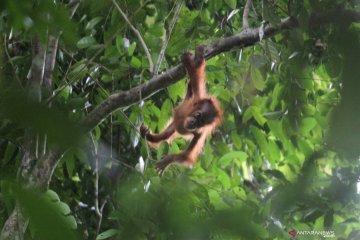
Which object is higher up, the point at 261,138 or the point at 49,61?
the point at 49,61

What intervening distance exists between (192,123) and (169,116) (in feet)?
0.52

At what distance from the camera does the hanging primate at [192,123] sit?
329 cm

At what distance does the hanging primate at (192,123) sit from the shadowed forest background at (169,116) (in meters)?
0.08

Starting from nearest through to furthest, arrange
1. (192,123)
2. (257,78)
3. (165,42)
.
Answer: (165,42) < (257,78) < (192,123)

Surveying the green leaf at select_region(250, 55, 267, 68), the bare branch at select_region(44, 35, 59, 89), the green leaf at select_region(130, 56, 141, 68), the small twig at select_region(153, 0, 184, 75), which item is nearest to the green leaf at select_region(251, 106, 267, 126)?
the green leaf at select_region(250, 55, 267, 68)

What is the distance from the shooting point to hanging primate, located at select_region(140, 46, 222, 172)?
3285 mm

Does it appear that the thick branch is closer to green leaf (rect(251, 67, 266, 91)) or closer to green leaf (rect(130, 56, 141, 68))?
green leaf (rect(251, 67, 266, 91))

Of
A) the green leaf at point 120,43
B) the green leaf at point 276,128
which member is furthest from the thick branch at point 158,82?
the green leaf at point 276,128

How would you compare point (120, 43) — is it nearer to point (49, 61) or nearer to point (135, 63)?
point (135, 63)

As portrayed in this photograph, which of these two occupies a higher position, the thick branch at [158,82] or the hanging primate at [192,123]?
the thick branch at [158,82]

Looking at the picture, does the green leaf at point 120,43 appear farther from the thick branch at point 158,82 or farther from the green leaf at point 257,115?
the green leaf at point 257,115

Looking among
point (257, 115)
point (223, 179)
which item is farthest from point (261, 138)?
point (223, 179)

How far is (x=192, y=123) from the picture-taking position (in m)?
3.60

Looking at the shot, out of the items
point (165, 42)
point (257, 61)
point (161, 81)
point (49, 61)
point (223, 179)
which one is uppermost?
point (49, 61)
